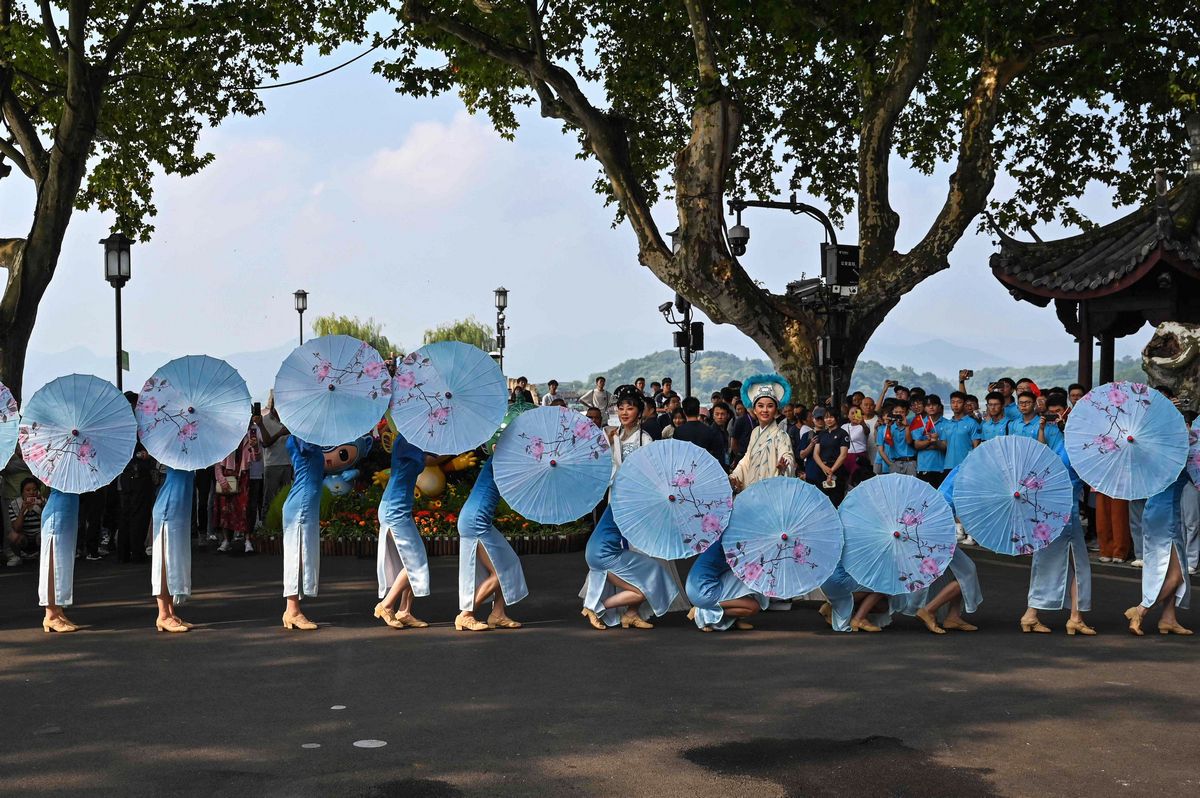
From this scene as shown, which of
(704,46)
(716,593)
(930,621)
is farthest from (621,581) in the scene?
(704,46)

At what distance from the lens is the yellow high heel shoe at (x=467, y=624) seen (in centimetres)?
Answer: 932

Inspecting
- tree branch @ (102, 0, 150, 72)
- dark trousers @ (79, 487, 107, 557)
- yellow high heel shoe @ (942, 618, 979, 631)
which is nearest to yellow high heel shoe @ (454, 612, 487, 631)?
yellow high heel shoe @ (942, 618, 979, 631)

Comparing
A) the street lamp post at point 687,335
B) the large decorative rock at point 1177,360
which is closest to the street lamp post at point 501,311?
the street lamp post at point 687,335

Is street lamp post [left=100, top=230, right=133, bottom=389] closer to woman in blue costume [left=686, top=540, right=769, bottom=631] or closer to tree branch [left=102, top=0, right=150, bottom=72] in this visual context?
tree branch [left=102, top=0, right=150, bottom=72]

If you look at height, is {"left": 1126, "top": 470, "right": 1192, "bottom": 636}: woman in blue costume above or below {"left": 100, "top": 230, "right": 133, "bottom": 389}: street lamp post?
below

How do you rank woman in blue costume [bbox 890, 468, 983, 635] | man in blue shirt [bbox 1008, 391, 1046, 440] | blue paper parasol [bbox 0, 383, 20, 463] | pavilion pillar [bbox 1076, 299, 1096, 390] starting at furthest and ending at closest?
1. pavilion pillar [bbox 1076, 299, 1096, 390]
2. man in blue shirt [bbox 1008, 391, 1046, 440]
3. blue paper parasol [bbox 0, 383, 20, 463]
4. woman in blue costume [bbox 890, 468, 983, 635]

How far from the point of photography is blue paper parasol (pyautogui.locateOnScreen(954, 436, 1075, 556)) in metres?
9.01

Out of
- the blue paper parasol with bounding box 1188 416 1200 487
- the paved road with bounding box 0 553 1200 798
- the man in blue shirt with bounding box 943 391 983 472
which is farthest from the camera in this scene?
the man in blue shirt with bounding box 943 391 983 472

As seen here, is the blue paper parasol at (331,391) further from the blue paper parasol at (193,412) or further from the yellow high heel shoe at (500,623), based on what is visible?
the yellow high heel shoe at (500,623)

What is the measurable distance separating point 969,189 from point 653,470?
38.5 ft

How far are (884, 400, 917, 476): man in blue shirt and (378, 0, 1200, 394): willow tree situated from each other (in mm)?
4288

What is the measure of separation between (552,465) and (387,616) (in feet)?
5.10

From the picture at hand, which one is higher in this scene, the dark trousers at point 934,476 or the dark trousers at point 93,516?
the dark trousers at point 934,476

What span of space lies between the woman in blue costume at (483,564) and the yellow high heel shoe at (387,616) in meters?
0.40
